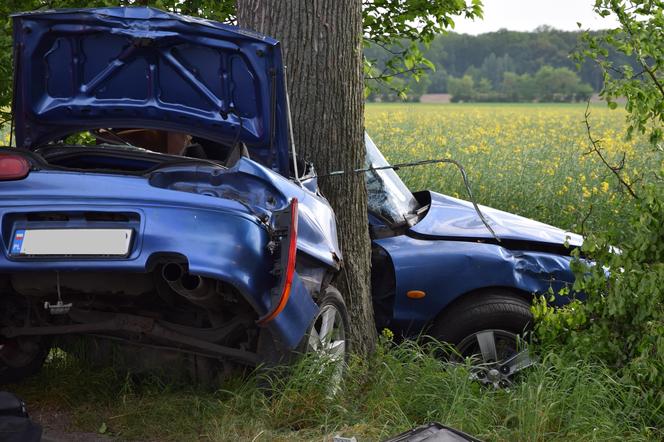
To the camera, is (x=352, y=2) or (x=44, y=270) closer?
(x=44, y=270)

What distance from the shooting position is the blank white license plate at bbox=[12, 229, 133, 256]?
153 inches

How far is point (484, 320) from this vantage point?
5.64 m

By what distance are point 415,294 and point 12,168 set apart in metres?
2.52

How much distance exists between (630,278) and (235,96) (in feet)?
7.02

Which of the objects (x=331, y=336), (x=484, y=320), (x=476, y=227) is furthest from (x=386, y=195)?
(x=331, y=336)

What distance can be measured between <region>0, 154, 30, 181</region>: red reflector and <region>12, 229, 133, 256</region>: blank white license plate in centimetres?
29

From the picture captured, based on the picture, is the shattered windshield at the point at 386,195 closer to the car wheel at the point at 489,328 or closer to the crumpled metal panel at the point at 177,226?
the car wheel at the point at 489,328

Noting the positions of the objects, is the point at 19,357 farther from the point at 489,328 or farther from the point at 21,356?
the point at 489,328

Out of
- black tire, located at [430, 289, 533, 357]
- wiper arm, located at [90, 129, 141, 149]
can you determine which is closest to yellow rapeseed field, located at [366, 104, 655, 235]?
black tire, located at [430, 289, 533, 357]

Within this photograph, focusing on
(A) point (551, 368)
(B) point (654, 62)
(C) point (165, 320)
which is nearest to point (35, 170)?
(C) point (165, 320)

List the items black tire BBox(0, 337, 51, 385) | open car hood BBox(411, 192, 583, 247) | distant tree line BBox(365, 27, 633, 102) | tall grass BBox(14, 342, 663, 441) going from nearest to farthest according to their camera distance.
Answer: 1. tall grass BBox(14, 342, 663, 441)
2. black tire BBox(0, 337, 51, 385)
3. open car hood BBox(411, 192, 583, 247)
4. distant tree line BBox(365, 27, 633, 102)

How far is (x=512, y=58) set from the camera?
1783 inches

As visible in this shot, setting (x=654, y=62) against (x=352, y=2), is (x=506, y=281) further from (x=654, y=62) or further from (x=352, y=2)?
(x=352, y=2)

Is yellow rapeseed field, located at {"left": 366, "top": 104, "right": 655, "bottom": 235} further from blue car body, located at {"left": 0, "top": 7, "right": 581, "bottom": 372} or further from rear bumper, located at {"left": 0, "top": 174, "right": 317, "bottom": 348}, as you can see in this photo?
rear bumper, located at {"left": 0, "top": 174, "right": 317, "bottom": 348}
